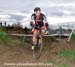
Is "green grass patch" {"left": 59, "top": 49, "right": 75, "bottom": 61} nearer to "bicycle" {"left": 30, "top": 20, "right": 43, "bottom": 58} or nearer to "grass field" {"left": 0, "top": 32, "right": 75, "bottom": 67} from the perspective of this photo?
"grass field" {"left": 0, "top": 32, "right": 75, "bottom": 67}

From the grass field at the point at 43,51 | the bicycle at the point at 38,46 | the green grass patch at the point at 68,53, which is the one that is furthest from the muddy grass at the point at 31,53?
the bicycle at the point at 38,46

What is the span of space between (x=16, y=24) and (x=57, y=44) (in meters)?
2.54

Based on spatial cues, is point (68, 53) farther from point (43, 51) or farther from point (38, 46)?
point (38, 46)

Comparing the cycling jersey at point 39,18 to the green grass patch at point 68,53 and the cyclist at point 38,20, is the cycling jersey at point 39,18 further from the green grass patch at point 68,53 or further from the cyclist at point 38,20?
the green grass patch at point 68,53

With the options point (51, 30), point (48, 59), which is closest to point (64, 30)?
point (51, 30)

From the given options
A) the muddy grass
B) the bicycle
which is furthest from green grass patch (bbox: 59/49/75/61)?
the bicycle

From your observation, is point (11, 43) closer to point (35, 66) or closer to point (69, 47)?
point (69, 47)

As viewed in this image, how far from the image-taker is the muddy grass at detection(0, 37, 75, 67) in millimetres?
28750

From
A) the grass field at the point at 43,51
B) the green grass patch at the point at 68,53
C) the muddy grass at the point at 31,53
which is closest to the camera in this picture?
the muddy grass at the point at 31,53

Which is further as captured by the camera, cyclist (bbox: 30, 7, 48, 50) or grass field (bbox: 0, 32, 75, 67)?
grass field (bbox: 0, 32, 75, 67)

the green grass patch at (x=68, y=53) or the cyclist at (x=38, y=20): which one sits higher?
the cyclist at (x=38, y=20)

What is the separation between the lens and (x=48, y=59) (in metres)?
30.2

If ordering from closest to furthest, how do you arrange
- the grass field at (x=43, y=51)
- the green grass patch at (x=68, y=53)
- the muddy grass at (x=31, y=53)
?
1. the muddy grass at (x=31, y=53)
2. the grass field at (x=43, y=51)
3. the green grass patch at (x=68, y=53)

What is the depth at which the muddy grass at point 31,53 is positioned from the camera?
1132 inches
